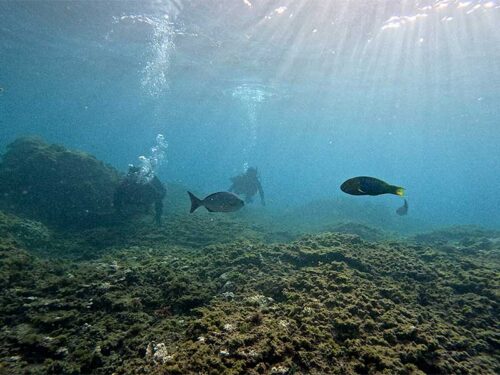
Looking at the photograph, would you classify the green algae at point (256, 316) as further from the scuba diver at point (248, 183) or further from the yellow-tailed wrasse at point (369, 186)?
the scuba diver at point (248, 183)

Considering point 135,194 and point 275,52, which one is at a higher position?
point 275,52

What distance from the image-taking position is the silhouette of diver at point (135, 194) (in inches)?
519

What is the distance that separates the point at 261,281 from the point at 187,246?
5.89m

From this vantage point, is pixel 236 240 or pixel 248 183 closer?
pixel 236 240

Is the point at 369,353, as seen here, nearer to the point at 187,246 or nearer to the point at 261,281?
the point at 261,281

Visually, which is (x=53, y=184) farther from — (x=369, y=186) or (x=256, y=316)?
(x=369, y=186)

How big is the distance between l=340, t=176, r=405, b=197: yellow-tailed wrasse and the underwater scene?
Result: 0.03 m

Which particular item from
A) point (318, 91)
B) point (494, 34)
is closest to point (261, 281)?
point (494, 34)

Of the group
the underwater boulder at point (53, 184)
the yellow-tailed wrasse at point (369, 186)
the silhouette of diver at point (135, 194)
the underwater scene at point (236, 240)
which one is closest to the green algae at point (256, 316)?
the underwater scene at point (236, 240)

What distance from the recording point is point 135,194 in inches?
529

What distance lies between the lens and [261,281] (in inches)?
227

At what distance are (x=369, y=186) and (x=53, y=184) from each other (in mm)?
14547

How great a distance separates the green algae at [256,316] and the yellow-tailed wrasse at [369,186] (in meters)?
1.80

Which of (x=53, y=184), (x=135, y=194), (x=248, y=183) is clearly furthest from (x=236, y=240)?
(x=248, y=183)
